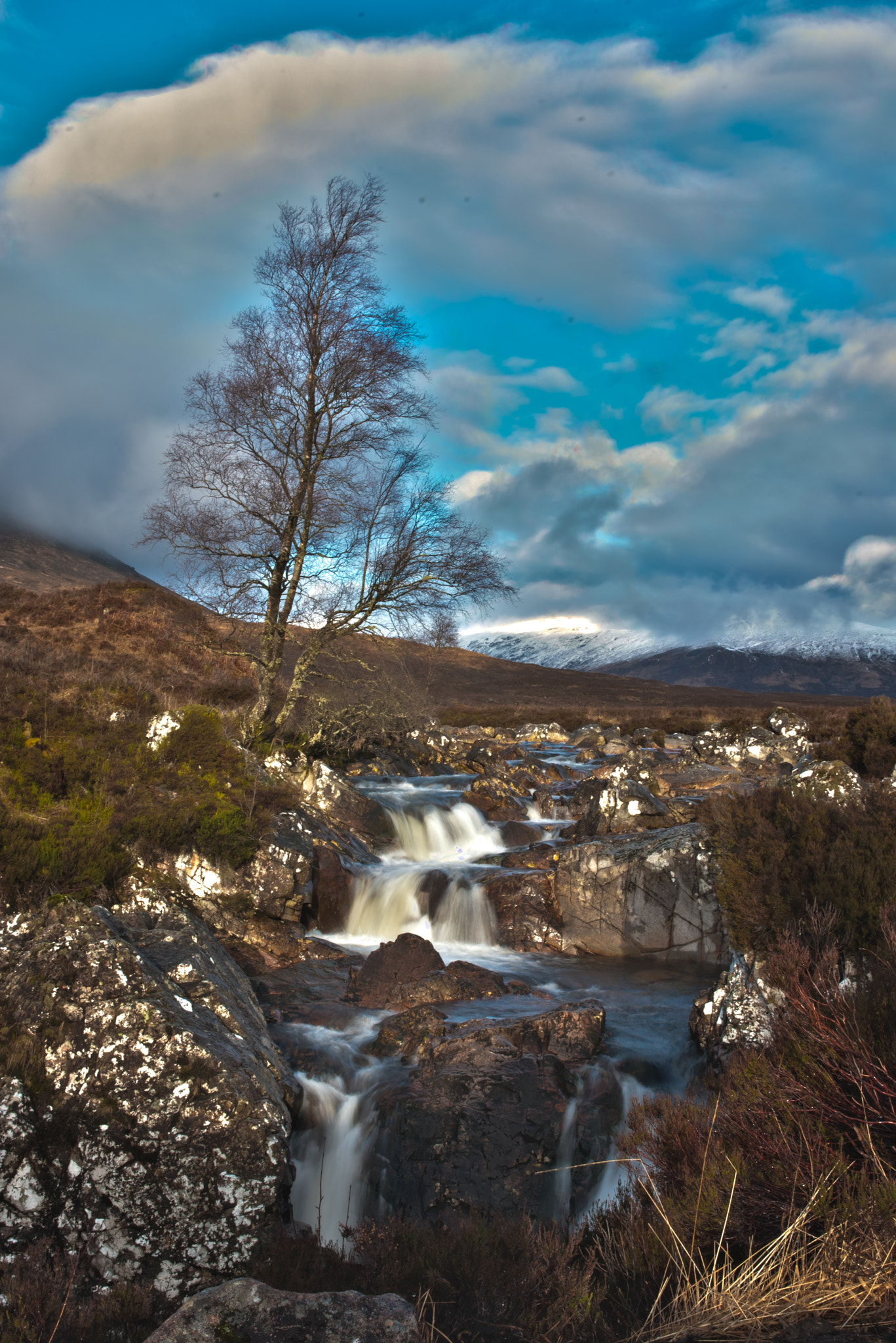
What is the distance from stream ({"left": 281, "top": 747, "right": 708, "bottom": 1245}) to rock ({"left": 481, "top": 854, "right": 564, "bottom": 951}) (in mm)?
193

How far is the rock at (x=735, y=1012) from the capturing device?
6.33m

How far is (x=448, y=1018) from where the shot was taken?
25.5 ft

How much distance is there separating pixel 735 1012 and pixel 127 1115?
5.49 meters

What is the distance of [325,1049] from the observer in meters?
7.11

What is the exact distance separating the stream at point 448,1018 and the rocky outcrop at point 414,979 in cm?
24

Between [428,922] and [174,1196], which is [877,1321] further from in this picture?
[428,922]

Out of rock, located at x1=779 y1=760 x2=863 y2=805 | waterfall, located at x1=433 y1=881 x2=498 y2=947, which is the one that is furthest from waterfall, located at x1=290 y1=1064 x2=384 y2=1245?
rock, located at x1=779 y1=760 x2=863 y2=805

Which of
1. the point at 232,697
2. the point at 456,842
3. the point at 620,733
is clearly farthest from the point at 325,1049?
the point at 620,733

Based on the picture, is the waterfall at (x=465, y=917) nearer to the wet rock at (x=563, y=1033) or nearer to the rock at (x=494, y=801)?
the wet rock at (x=563, y=1033)

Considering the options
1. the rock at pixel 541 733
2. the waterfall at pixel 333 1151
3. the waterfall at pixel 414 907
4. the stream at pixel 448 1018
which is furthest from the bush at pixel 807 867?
the rock at pixel 541 733

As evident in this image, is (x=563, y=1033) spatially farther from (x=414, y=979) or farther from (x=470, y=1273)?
(x=470, y=1273)

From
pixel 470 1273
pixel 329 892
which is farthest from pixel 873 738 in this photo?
pixel 470 1273

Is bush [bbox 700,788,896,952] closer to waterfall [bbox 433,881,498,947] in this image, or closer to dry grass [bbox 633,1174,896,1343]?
dry grass [bbox 633,1174,896,1343]

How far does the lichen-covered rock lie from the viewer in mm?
3865
